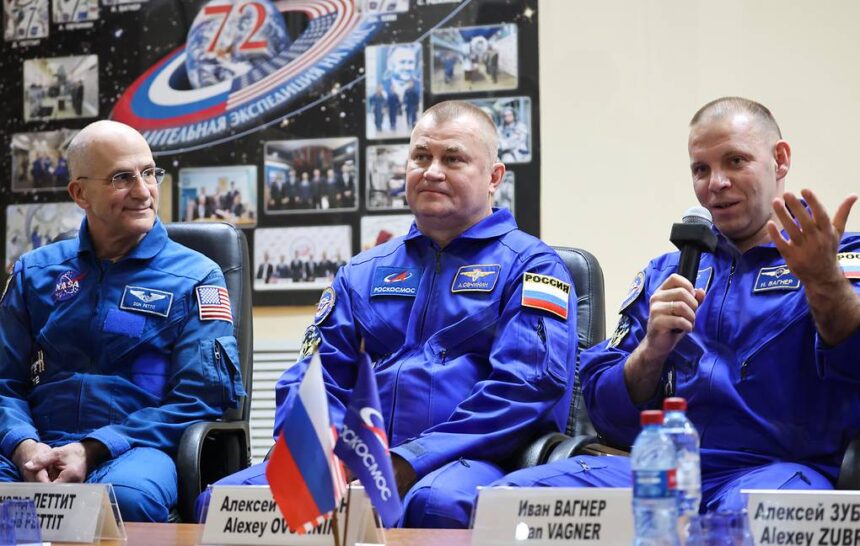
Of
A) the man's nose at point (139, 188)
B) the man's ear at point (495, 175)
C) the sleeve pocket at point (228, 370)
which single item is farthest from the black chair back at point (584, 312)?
the man's nose at point (139, 188)

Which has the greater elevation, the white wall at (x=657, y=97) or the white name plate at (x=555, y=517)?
the white wall at (x=657, y=97)

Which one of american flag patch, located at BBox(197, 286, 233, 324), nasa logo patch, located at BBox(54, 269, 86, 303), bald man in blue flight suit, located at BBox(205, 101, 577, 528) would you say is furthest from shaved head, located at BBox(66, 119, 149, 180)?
bald man in blue flight suit, located at BBox(205, 101, 577, 528)

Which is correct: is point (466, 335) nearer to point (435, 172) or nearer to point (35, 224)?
point (435, 172)

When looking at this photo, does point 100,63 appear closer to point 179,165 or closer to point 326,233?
point 179,165

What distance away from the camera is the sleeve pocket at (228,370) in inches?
106

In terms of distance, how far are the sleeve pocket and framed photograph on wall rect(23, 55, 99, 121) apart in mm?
1855

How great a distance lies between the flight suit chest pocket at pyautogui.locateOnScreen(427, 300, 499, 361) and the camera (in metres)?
2.53

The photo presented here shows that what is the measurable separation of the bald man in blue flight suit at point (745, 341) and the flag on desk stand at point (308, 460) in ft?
2.61

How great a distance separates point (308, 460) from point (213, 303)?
1525 mm

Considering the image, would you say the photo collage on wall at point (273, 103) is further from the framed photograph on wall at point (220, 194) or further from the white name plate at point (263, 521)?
the white name plate at point (263, 521)

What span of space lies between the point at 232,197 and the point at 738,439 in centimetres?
241

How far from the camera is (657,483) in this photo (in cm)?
119

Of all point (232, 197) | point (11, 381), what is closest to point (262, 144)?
point (232, 197)

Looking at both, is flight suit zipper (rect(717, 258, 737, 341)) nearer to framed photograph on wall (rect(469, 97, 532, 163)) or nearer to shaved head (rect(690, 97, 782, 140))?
shaved head (rect(690, 97, 782, 140))
